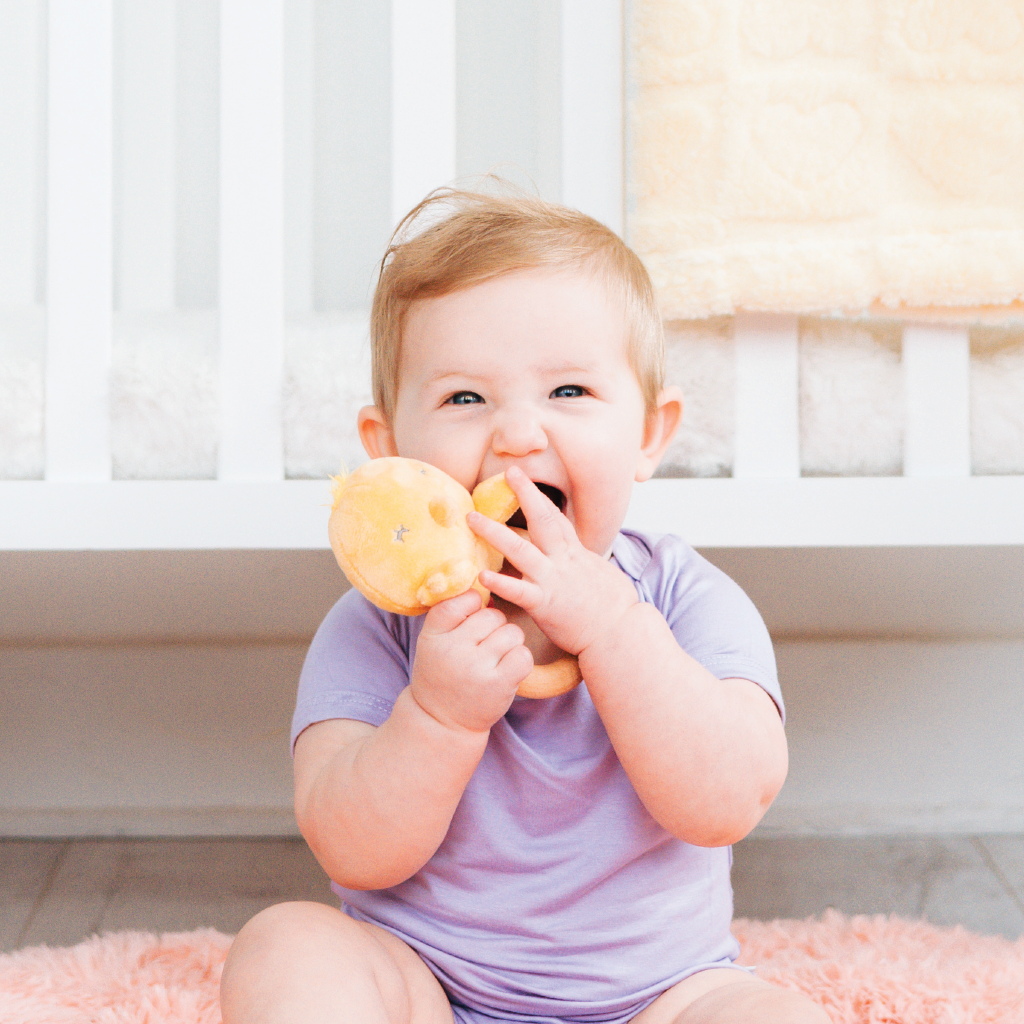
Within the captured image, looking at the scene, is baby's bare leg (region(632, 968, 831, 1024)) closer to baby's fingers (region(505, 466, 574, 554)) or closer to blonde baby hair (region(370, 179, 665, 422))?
baby's fingers (region(505, 466, 574, 554))

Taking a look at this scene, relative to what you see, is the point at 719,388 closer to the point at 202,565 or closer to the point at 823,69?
the point at 823,69

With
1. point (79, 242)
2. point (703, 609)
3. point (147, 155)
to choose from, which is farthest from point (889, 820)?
point (147, 155)

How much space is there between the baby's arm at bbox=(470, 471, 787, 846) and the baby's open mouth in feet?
0.16

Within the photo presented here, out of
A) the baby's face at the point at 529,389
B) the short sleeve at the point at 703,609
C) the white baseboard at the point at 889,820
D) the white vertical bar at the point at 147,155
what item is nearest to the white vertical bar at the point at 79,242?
the baby's face at the point at 529,389

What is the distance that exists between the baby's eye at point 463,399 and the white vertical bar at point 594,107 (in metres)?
0.33

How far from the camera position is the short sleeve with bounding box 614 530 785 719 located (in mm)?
670

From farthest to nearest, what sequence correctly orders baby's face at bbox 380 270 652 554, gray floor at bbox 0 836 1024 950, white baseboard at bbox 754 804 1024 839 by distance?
white baseboard at bbox 754 804 1024 839 < gray floor at bbox 0 836 1024 950 < baby's face at bbox 380 270 652 554

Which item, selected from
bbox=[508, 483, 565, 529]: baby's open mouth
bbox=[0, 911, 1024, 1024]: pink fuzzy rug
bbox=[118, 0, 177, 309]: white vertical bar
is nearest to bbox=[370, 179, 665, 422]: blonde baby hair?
bbox=[508, 483, 565, 529]: baby's open mouth

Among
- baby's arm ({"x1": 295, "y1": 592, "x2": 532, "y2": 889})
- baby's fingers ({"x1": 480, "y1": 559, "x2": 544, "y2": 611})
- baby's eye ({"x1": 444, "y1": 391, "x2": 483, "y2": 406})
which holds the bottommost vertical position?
baby's arm ({"x1": 295, "y1": 592, "x2": 532, "y2": 889})

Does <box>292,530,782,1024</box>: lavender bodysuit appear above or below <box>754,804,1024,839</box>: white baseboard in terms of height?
above

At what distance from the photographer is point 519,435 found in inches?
23.5

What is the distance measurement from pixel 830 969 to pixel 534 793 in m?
0.35

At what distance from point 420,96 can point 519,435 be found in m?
0.45

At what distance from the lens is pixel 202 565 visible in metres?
1.08
